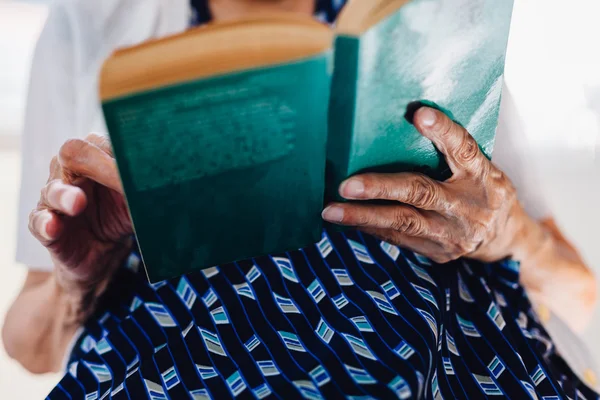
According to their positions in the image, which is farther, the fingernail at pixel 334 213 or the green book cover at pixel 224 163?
the fingernail at pixel 334 213

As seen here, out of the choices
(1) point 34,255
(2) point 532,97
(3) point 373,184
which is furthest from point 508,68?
(1) point 34,255

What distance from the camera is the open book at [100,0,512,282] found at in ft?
1.26

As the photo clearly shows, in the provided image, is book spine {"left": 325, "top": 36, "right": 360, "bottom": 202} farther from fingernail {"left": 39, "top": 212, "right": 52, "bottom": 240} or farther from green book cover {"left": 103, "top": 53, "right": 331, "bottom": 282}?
fingernail {"left": 39, "top": 212, "right": 52, "bottom": 240}

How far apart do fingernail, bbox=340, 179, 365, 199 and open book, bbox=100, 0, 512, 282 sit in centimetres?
1

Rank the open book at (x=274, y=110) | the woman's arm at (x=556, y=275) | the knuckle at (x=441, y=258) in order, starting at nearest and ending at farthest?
the open book at (x=274, y=110), the knuckle at (x=441, y=258), the woman's arm at (x=556, y=275)

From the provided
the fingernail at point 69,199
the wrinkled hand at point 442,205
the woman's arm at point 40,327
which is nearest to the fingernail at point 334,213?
the wrinkled hand at point 442,205

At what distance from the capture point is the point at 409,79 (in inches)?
18.3

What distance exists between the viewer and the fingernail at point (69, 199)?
1.60ft

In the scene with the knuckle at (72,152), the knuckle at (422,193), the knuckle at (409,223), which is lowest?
the knuckle at (409,223)

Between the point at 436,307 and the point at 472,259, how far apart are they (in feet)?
0.54

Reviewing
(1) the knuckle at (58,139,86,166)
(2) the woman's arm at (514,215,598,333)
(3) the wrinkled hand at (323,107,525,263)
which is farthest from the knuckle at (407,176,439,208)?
(1) the knuckle at (58,139,86,166)

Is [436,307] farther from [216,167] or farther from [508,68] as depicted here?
[508,68]

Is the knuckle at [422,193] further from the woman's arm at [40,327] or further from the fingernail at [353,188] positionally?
the woman's arm at [40,327]

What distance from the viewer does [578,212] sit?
0.87m
